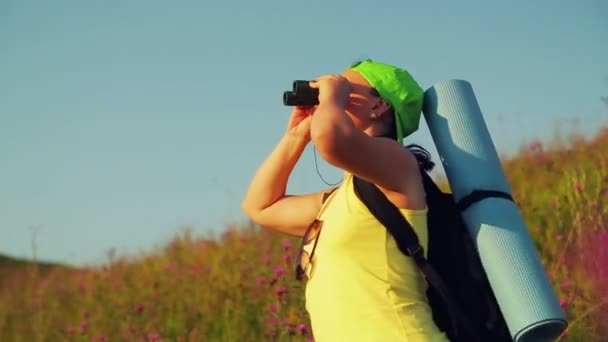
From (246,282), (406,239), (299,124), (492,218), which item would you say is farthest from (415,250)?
(246,282)

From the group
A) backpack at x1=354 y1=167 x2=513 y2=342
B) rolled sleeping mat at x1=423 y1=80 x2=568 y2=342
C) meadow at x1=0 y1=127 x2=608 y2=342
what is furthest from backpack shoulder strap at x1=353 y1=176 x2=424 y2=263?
meadow at x1=0 y1=127 x2=608 y2=342

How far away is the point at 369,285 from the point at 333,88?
0.54m

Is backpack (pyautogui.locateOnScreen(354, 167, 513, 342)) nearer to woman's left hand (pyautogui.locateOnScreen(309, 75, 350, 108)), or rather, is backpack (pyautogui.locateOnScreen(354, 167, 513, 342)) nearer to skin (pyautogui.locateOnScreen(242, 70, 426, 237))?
skin (pyautogui.locateOnScreen(242, 70, 426, 237))

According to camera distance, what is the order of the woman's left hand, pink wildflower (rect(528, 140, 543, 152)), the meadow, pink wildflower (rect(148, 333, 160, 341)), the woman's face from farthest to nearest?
pink wildflower (rect(528, 140, 543, 152)) → pink wildflower (rect(148, 333, 160, 341)) → the meadow → the woman's face → the woman's left hand

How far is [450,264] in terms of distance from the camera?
2.52 meters

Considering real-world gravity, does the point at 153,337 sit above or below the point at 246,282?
below

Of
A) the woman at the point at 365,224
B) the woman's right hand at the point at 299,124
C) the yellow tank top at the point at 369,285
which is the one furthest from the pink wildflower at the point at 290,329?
the yellow tank top at the point at 369,285

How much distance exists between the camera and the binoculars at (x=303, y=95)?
255 cm

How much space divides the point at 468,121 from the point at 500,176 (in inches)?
7.5

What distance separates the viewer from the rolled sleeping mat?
249cm

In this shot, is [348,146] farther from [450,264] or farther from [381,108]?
[450,264]

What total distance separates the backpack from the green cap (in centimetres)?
15

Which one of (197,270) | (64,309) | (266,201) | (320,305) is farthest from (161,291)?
(320,305)

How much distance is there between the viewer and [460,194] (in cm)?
265
